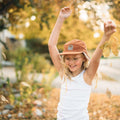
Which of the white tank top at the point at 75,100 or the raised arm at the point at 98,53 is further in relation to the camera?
the white tank top at the point at 75,100

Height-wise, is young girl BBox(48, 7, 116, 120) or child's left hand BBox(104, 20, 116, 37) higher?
child's left hand BBox(104, 20, 116, 37)

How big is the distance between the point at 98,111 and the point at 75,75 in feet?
8.13

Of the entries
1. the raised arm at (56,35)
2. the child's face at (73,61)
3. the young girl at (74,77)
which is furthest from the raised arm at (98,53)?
the raised arm at (56,35)

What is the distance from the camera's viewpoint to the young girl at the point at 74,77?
5.45ft

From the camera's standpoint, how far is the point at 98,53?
5.09ft

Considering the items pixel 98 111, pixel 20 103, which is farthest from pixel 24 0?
pixel 98 111

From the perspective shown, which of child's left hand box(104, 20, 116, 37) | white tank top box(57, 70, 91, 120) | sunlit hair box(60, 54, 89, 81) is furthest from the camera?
sunlit hair box(60, 54, 89, 81)

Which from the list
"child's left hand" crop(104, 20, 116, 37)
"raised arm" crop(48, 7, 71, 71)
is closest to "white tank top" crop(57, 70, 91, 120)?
"raised arm" crop(48, 7, 71, 71)

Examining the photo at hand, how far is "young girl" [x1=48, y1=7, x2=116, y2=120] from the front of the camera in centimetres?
166

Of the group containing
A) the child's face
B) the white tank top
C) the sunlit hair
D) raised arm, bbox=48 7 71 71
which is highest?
raised arm, bbox=48 7 71 71

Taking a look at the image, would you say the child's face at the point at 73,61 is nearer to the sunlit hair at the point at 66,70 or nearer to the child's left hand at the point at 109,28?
the sunlit hair at the point at 66,70

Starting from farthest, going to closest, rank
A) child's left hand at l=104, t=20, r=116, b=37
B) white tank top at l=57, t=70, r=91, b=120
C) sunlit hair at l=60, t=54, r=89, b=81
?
sunlit hair at l=60, t=54, r=89, b=81
white tank top at l=57, t=70, r=91, b=120
child's left hand at l=104, t=20, r=116, b=37

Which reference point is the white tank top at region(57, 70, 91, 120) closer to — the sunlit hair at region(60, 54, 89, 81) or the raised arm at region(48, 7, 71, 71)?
the sunlit hair at region(60, 54, 89, 81)

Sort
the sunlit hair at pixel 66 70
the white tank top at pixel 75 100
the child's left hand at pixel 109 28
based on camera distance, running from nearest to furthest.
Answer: the child's left hand at pixel 109 28 < the white tank top at pixel 75 100 < the sunlit hair at pixel 66 70
